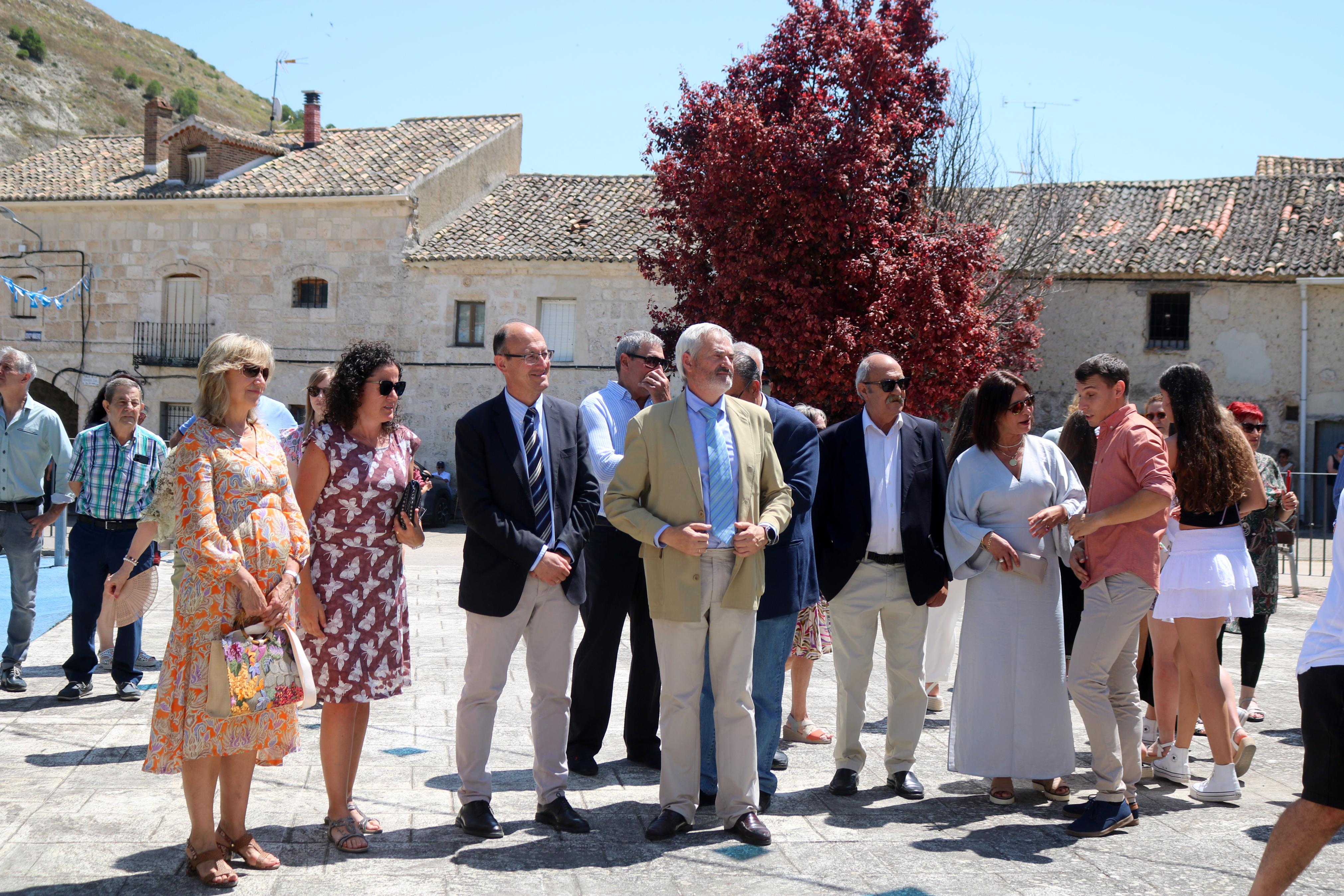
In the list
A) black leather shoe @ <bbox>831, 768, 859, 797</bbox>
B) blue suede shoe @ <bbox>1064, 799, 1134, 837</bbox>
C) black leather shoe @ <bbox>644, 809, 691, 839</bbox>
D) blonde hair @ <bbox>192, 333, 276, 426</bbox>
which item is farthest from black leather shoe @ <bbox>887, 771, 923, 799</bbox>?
blonde hair @ <bbox>192, 333, 276, 426</bbox>

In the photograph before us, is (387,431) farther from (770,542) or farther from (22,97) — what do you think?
(22,97)

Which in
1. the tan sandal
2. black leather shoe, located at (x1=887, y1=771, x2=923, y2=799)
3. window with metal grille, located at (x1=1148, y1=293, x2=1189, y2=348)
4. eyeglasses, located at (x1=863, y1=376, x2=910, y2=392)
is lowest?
the tan sandal

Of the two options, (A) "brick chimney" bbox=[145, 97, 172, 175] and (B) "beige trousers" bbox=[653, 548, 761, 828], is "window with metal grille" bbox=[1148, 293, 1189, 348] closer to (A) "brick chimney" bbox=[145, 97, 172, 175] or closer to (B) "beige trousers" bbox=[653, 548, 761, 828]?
(B) "beige trousers" bbox=[653, 548, 761, 828]

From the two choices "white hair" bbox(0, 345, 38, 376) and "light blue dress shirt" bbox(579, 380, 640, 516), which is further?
"white hair" bbox(0, 345, 38, 376)

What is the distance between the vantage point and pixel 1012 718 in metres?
4.98

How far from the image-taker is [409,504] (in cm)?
437

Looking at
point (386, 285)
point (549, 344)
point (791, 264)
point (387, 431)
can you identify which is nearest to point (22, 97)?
point (386, 285)

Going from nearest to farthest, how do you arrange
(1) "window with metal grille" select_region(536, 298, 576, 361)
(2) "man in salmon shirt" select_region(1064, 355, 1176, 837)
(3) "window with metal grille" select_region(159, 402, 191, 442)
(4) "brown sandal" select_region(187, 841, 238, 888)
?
(4) "brown sandal" select_region(187, 841, 238, 888) < (2) "man in salmon shirt" select_region(1064, 355, 1176, 837) < (1) "window with metal grille" select_region(536, 298, 576, 361) < (3) "window with metal grille" select_region(159, 402, 191, 442)

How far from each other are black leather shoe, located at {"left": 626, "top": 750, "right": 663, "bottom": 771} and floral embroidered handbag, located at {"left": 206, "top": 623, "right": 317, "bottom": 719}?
2.04 metres

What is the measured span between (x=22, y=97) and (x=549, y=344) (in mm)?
46419

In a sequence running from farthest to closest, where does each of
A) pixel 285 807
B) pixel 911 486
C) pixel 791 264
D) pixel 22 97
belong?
pixel 22 97, pixel 791 264, pixel 911 486, pixel 285 807

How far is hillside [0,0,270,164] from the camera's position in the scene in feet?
184

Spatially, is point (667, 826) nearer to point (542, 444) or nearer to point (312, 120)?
point (542, 444)

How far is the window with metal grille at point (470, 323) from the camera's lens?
25688 millimetres
